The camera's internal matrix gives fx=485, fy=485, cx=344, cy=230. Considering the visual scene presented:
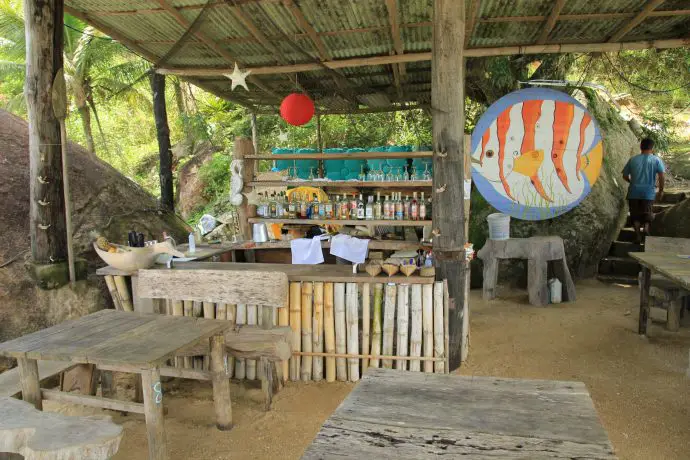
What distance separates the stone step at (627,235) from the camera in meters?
8.63

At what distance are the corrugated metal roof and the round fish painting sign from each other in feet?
2.84

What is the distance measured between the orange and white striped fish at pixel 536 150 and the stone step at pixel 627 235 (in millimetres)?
3060

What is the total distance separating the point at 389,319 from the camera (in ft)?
14.3

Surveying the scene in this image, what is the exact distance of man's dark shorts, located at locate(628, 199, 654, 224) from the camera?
26.1 feet

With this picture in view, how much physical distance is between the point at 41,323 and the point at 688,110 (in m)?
17.9

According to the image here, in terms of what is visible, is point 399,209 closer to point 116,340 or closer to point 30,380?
point 116,340

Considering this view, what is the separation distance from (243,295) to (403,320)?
145cm

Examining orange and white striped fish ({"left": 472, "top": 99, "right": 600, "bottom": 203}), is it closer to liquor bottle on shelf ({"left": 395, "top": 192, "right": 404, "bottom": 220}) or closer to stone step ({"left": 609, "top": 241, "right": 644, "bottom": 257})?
liquor bottle on shelf ({"left": 395, "top": 192, "right": 404, "bottom": 220})

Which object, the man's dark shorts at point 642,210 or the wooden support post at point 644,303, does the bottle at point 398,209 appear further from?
the man's dark shorts at point 642,210

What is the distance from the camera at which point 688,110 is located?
15.2 m

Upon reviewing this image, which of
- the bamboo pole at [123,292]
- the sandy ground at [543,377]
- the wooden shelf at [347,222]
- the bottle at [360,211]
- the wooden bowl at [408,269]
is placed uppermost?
the bottle at [360,211]

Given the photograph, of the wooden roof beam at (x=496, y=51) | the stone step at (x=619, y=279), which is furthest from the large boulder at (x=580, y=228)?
the wooden roof beam at (x=496, y=51)

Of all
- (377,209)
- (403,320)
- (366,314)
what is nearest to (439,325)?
(403,320)

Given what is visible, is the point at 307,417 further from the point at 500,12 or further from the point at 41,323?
the point at 500,12
